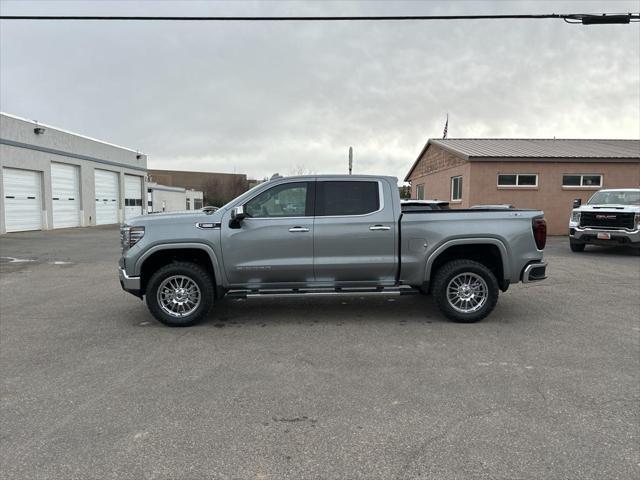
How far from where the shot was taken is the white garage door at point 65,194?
85.8 feet

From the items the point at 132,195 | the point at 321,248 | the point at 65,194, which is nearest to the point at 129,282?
the point at 321,248

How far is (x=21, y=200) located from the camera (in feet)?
77.0

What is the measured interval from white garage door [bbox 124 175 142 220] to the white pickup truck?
30879 mm

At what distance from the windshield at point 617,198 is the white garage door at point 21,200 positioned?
2513 centimetres

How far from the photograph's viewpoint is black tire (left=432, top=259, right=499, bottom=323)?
6105mm

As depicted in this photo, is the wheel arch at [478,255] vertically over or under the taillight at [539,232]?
under

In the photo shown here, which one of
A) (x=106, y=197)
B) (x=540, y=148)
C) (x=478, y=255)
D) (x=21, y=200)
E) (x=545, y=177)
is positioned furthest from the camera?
(x=106, y=197)

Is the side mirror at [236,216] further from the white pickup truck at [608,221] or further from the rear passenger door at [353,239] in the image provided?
the white pickup truck at [608,221]

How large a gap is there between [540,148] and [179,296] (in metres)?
21.3

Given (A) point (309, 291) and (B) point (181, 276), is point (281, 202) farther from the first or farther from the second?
(B) point (181, 276)

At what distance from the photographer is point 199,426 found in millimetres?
3412

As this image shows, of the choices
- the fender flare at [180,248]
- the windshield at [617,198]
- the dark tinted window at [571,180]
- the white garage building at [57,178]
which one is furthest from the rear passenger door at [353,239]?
the white garage building at [57,178]

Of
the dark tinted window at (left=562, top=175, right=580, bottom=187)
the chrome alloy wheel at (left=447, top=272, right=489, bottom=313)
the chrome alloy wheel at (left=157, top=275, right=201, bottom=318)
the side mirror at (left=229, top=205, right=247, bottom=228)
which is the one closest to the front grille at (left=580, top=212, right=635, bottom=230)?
Answer: the dark tinted window at (left=562, top=175, right=580, bottom=187)

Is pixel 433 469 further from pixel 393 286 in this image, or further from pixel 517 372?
pixel 393 286
